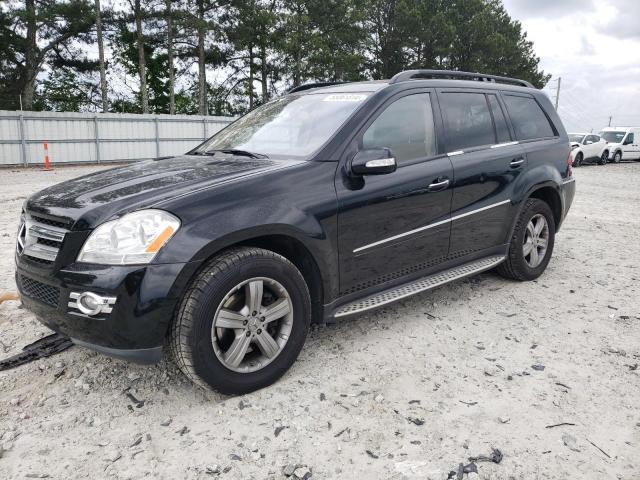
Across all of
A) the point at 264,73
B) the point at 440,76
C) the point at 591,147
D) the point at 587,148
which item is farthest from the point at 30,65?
the point at 440,76

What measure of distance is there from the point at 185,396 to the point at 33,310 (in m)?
0.93

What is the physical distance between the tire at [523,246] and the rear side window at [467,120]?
0.76 metres

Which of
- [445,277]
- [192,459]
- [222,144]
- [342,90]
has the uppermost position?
[342,90]

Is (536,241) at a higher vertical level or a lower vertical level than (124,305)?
lower

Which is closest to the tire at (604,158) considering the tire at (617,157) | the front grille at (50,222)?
the tire at (617,157)

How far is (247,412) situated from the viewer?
2.75 meters

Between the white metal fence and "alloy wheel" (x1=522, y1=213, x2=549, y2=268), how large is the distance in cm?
2007

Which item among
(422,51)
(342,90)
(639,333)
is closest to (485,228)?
(639,333)

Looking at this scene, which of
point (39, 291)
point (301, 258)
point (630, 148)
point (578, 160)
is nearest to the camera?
point (39, 291)

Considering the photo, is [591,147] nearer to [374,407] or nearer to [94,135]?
[94,135]

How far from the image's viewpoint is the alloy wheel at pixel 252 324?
2.74 m

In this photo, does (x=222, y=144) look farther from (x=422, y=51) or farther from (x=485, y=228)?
(x=422, y=51)

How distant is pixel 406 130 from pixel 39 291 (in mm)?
2479

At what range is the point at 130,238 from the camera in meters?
2.51
